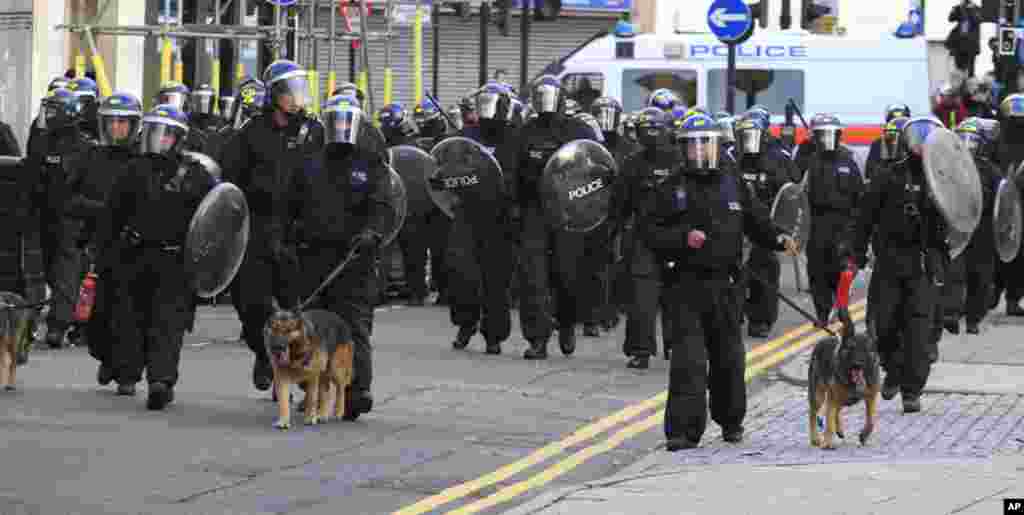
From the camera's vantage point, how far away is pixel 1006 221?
18.9m

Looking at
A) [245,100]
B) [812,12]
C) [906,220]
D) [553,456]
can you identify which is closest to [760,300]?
[245,100]

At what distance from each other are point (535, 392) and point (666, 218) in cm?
284

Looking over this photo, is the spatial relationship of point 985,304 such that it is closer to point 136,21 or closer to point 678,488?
point 678,488

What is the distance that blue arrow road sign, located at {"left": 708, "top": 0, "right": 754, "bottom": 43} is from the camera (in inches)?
929

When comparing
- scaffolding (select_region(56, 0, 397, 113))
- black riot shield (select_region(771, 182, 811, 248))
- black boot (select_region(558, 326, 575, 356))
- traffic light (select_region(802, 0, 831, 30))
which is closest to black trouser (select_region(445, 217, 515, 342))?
black boot (select_region(558, 326, 575, 356))

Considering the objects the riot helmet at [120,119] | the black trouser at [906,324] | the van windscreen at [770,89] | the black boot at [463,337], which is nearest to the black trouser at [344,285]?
the riot helmet at [120,119]

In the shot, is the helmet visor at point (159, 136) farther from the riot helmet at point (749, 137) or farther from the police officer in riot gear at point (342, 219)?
the riot helmet at point (749, 137)

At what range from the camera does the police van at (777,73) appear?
33344 mm

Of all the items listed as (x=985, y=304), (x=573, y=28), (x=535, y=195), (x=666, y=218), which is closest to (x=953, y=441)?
(x=666, y=218)

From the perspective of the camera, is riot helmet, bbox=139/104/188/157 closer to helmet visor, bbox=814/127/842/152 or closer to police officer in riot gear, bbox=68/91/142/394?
police officer in riot gear, bbox=68/91/142/394

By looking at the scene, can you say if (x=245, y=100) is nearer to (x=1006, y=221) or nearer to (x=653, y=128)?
(x=653, y=128)

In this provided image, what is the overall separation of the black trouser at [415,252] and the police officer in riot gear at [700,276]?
389 inches

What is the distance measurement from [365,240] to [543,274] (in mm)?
4364

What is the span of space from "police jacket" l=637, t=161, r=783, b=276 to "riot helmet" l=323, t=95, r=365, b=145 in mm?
1785
